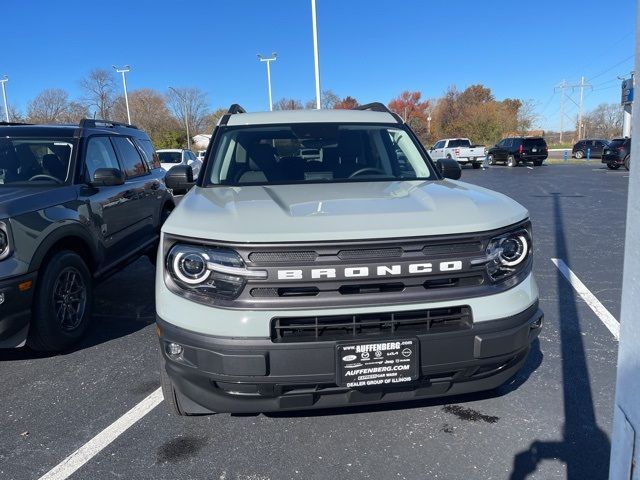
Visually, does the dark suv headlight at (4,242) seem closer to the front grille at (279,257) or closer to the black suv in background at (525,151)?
the front grille at (279,257)

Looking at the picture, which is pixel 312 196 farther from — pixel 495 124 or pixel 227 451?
pixel 495 124

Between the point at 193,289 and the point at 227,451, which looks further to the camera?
the point at 227,451

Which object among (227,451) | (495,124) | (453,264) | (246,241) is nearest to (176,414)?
(227,451)

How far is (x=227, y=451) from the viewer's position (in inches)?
106

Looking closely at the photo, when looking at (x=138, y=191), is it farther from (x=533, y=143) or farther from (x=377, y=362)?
(x=533, y=143)

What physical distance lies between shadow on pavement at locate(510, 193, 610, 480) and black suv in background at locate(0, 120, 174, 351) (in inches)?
131

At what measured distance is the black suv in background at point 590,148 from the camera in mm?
36497

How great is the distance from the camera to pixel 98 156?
5090mm

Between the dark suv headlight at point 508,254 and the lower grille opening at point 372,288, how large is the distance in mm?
455

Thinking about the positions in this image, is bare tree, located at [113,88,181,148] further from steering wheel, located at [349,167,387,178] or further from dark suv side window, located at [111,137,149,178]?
steering wheel, located at [349,167,387,178]

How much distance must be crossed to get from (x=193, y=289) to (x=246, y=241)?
37 cm

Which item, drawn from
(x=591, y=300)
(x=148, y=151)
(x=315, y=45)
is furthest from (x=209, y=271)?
(x=315, y=45)

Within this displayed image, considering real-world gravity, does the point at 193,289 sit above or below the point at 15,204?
below

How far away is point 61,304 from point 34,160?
5.16 feet
